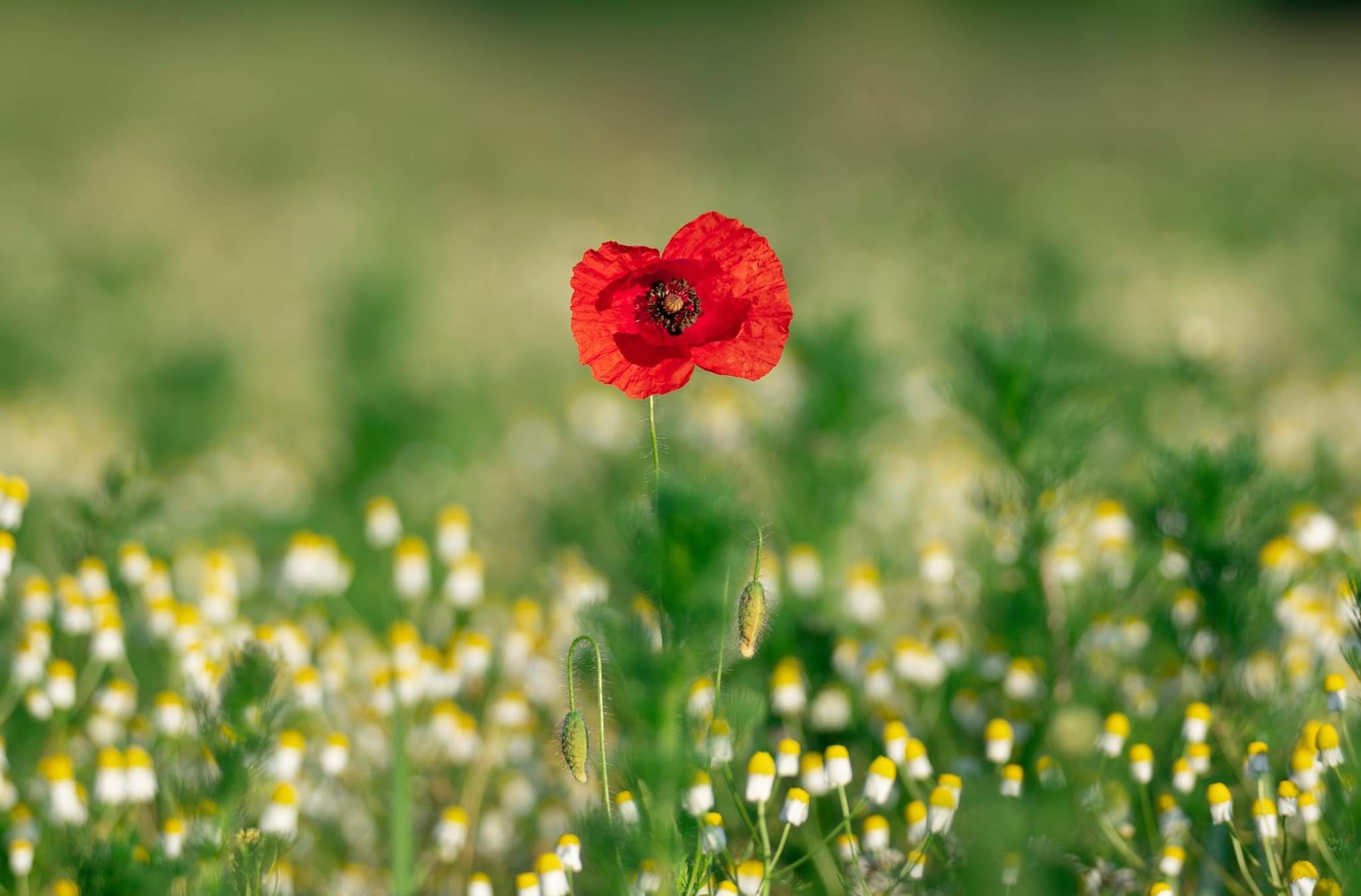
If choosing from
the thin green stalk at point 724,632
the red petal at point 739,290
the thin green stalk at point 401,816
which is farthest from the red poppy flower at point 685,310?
the thin green stalk at point 401,816

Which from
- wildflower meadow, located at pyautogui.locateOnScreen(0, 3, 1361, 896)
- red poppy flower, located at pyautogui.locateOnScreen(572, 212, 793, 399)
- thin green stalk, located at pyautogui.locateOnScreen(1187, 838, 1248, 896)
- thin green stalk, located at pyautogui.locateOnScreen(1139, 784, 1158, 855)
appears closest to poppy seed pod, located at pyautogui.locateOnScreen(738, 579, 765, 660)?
wildflower meadow, located at pyautogui.locateOnScreen(0, 3, 1361, 896)

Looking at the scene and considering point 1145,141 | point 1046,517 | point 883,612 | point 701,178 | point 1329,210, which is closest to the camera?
point 1046,517

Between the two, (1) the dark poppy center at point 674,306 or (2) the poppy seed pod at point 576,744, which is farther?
(1) the dark poppy center at point 674,306

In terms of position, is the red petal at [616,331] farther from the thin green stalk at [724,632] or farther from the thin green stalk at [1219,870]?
the thin green stalk at [1219,870]

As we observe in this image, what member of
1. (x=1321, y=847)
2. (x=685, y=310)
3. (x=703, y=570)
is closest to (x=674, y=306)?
(x=685, y=310)

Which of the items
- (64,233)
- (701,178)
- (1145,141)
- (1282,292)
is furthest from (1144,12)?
(64,233)

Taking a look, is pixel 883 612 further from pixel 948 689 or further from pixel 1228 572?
pixel 1228 572
